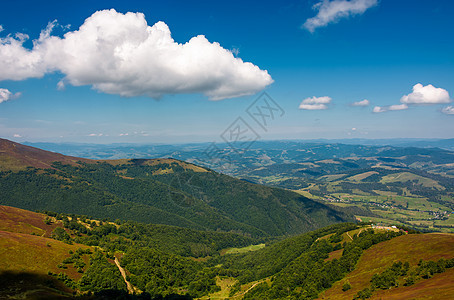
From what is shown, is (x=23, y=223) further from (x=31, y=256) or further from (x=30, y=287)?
(x=30, y=287)

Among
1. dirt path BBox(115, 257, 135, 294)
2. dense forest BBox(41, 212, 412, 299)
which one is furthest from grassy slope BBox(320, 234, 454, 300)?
dirt path BBox(115, 257, 135, 294)

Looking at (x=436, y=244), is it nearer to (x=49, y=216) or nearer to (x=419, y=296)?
(x=419, y=296)

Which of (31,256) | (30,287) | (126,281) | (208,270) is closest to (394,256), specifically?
(208,270)

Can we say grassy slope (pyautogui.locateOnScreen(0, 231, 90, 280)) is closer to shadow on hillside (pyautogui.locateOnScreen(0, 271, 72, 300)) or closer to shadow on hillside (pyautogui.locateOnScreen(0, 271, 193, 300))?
shadow on hillside (pyautogui.locateOnScreen(0, 271, 72, 300))

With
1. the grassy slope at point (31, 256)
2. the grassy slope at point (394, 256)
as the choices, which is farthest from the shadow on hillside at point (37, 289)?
the grassy slope at point (394, 256)

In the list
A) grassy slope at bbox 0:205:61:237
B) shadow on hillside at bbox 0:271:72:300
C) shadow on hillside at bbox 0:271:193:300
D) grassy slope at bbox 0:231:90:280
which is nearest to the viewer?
shadow on hillside at bbox 0:271:72:300

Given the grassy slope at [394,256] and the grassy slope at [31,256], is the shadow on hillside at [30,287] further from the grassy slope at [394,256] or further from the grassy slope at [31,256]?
the grassy slope at [394,256]

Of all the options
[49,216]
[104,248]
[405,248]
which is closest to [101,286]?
[104,248]
